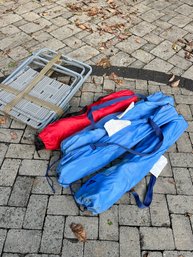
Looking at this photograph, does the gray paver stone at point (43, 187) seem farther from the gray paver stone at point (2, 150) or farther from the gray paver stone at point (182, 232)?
the gray paver stone at point (182, 232)

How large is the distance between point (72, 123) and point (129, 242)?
54.2 inches

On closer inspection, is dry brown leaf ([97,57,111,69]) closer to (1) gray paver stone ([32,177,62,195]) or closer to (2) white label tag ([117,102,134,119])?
(2) white label tag ([117,102,134,119])

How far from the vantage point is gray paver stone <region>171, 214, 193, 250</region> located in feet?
9.20

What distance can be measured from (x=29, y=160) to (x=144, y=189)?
4.33 feet

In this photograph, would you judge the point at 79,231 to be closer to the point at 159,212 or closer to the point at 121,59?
the point at 159,212

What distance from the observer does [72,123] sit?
3348mm

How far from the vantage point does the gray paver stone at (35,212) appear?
2861 mm

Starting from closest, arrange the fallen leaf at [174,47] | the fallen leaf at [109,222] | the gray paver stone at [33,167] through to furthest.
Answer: the fallen leaf at [109,222] < the gray paver stone at [33,167] < the fallen leaf at [174,47]

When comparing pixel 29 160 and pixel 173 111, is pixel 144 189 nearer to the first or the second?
pixel 173 111

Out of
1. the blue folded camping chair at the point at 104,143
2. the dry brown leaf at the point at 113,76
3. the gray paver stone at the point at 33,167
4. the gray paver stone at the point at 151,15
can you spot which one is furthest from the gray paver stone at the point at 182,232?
the gray paver stone at the point at 151,15

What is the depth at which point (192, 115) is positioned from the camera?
158 inches

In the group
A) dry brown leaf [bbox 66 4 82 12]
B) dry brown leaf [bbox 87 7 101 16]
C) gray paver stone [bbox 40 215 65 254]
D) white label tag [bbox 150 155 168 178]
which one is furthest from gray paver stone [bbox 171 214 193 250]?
dry brown leaf [bbox 66 4 82 12]

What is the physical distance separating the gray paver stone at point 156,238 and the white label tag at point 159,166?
23.2 inches

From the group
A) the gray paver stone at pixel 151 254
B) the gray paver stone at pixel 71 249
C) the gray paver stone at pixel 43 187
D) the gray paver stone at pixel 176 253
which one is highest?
the gray paver stone at pixel 43 187
